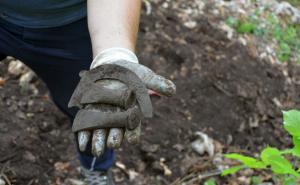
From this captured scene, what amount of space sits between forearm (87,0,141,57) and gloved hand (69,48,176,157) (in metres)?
0.11

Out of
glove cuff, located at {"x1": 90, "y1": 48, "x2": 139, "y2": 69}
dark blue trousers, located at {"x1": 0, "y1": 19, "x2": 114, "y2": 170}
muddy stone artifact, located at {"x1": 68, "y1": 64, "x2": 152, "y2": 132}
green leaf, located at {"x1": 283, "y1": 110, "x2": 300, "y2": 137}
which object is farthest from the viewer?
dark blue trousers, located at {"x1": 0, "y1": 19, "x2": 114, "y2": 170}

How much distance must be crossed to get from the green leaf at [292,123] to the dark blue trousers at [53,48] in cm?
101

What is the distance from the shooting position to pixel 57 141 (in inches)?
111

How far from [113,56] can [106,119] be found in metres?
0.26

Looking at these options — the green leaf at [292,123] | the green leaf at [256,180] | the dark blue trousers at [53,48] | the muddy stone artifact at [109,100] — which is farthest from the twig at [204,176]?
the green leaf at [292,123]

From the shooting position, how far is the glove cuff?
150cm

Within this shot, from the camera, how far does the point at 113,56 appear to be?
1.50m

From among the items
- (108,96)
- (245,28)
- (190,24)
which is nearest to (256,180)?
(108,96)

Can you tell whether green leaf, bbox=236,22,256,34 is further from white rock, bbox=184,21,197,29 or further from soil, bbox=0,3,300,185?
white rock, bbox=184,21,197,29

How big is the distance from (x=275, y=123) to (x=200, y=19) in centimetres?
128

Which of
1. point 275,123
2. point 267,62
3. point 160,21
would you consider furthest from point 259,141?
point 160,21

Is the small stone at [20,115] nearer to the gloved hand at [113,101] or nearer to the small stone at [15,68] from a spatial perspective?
the small stone at [15,68]

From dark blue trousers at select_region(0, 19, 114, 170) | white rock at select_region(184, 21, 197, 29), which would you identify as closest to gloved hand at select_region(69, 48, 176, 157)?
dark blue trousers at select_region(0, 19, 114, 170)

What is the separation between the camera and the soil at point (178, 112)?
8.95ft
